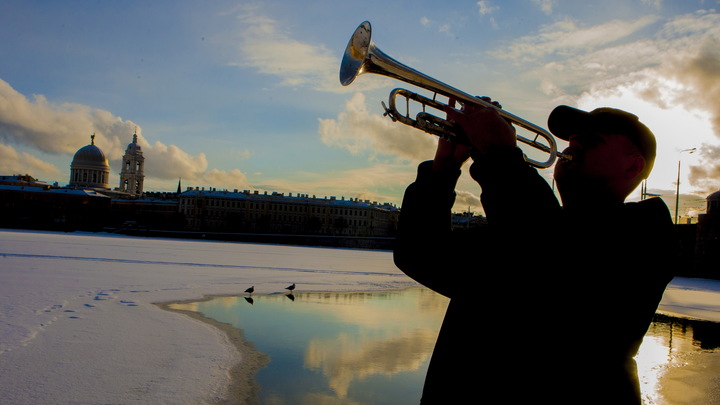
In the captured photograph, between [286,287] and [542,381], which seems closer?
[542,381]

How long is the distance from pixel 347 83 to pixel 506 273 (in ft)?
7.22

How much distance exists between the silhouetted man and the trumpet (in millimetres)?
766

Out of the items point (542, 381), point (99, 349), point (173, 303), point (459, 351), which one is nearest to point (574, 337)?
point (542, 381)

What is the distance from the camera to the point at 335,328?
35.6 feet

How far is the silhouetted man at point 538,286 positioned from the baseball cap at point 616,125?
237 millimetres

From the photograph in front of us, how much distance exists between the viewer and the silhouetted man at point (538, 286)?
4.37 ft

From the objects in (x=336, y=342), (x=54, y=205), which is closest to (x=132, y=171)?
(x=54, y=205)

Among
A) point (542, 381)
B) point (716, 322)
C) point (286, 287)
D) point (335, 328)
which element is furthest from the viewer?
point (286, 287)

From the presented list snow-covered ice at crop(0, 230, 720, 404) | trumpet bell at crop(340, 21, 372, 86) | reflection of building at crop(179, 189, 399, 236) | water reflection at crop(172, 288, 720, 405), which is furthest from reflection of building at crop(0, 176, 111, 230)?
trumpet bell at crop(340, 21, 372, 86)

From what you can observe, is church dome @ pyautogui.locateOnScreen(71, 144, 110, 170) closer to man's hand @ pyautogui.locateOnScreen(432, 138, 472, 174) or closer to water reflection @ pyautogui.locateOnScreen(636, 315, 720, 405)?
water reflection @ pyautogui.locateOnScreen(636, 315, 720, 405)

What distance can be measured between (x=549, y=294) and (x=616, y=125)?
0.62 metres

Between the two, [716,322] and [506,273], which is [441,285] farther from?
[716,322]

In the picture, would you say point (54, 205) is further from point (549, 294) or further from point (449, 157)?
point (549, 294)

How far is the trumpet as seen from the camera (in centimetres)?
238
